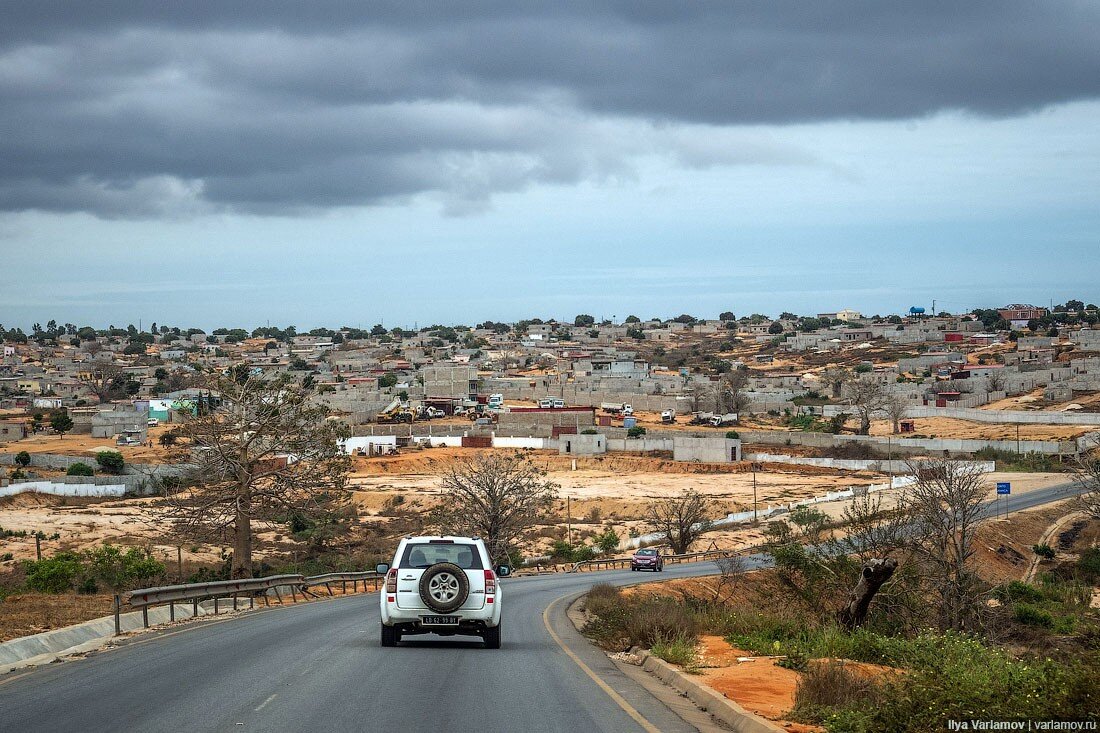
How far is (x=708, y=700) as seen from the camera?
13539 mm

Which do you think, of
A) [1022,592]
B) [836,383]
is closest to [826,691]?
[1022,592]

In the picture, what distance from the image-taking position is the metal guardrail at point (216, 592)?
22.7 m

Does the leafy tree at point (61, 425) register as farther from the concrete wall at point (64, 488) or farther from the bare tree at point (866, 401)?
A: the bare tree at point (866, 401)

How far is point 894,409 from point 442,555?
92343 mm

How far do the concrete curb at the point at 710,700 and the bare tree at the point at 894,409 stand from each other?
9195cm

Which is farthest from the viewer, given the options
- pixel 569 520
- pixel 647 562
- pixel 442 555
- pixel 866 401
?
Answer: pixel 866 401

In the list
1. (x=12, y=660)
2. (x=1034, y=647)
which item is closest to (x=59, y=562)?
(x=12, y=660)

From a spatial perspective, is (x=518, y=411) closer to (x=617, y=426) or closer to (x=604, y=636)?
(x=617, y=426)

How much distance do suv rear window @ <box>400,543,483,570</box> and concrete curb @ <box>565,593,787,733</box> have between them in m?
3.23

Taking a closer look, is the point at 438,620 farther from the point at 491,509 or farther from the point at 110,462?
the point at 110,462

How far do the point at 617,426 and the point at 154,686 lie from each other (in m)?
99.9

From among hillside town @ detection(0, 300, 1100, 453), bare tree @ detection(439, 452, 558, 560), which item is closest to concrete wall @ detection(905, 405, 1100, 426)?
hillside town @ detection(0, 300, 1100, 453)

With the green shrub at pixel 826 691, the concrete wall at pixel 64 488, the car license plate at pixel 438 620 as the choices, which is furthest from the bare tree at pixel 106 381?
the green shrub at pixel 826 691

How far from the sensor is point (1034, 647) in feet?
101
